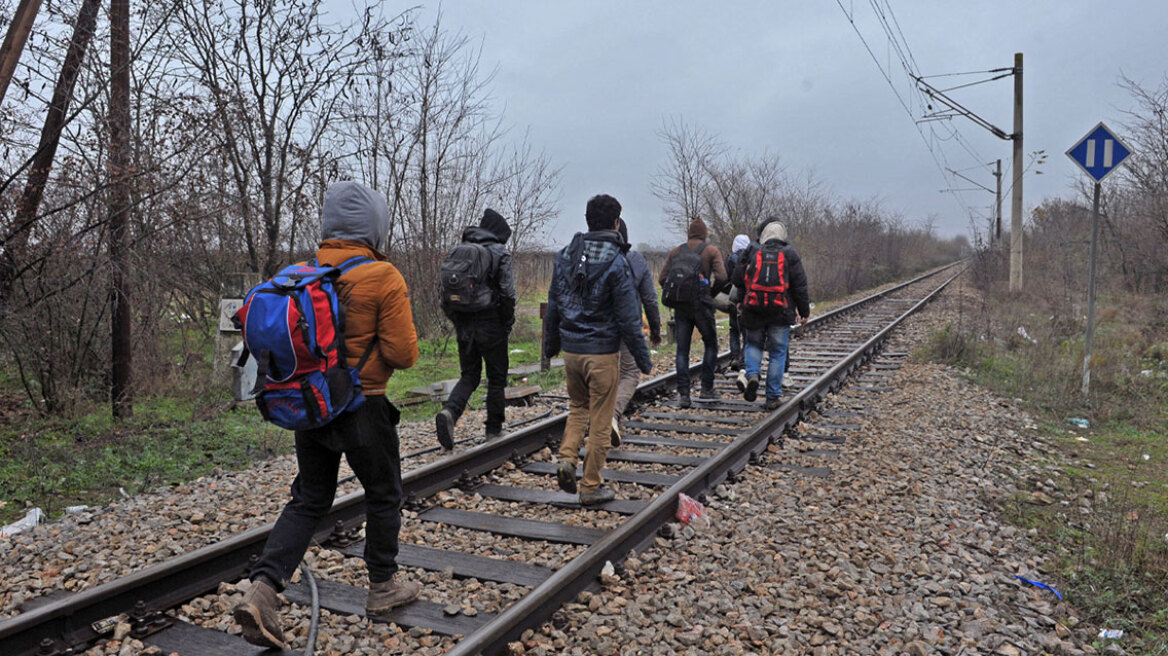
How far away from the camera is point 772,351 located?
8.99 m

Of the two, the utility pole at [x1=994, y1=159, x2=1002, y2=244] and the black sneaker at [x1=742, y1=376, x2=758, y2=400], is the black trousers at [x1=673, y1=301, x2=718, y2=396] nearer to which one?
the black sneaker at [x1=742, y1=376, x2=758, y2=400]

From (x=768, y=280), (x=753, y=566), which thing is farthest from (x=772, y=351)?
(x=753, y=566)

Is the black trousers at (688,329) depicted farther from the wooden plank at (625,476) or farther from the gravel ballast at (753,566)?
the wooden plank at (625,476)

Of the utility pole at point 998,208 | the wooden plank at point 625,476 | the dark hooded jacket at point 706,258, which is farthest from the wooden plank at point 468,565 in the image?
the utility pole at point 998,208

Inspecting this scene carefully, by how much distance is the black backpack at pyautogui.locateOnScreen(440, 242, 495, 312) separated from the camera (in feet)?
21.8

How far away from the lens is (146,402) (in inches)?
397

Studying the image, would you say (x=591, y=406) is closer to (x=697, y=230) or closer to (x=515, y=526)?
(x=515, y=526)

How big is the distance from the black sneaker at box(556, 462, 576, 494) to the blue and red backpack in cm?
241

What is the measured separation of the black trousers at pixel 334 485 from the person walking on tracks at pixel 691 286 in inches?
212

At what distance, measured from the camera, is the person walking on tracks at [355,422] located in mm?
3541

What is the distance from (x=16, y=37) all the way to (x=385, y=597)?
6.23 meters

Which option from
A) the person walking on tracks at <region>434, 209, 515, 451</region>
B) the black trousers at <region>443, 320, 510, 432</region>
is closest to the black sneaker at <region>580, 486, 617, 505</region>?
the person walking on tracks at <region>434, 209, 515, 451</region>

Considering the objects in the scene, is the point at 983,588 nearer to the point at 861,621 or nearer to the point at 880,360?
the point at 861,621

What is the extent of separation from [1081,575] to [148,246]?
940 centimetres
